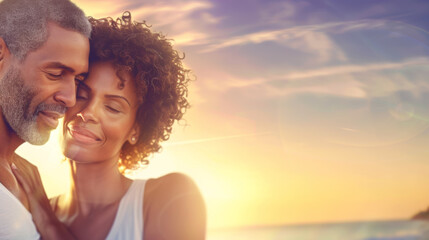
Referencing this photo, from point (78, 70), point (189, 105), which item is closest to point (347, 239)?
point (189, 105)

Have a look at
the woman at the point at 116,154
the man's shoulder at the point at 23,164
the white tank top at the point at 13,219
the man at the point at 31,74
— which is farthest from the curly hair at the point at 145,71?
the white tank top at the point at 13,219

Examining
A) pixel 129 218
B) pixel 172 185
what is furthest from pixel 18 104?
pixel 172 185

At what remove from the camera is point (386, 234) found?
19.2m

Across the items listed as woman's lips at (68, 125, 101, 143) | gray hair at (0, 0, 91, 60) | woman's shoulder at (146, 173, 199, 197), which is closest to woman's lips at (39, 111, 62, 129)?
woman's lips at (68, 125, 101, 143)

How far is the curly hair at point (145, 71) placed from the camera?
4.04 meters

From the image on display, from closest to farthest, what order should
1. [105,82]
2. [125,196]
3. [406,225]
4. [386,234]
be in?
1. [105,82]
2. [125,196]
3. [386,234]
4. [406,225]

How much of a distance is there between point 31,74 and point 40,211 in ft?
4.14

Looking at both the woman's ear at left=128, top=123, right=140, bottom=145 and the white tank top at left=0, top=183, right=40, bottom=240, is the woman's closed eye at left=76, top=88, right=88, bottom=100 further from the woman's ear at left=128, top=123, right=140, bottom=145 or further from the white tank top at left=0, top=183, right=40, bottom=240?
the white tank top at left=0, top=183, right=40, bottom=240

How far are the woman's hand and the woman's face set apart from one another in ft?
1.58

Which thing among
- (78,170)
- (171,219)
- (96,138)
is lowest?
(171,219)

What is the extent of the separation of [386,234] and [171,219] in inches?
679

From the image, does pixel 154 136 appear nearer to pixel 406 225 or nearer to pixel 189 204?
pixel 189 204

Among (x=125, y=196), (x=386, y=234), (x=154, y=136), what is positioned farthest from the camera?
(x=386, y=234)

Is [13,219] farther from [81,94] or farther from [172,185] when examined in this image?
[172,185]
